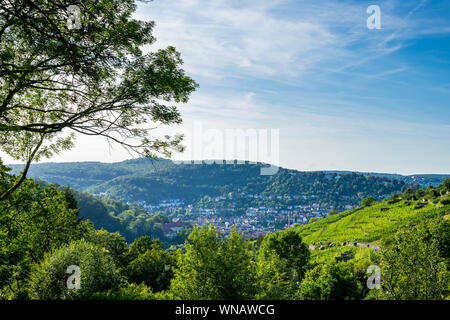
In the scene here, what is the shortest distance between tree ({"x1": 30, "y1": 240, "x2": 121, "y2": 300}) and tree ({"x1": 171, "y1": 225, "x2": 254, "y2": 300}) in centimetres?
289

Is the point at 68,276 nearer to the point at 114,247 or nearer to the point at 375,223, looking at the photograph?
the point at 114,247

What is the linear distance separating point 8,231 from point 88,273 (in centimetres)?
727

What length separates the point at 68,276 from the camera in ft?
33.6

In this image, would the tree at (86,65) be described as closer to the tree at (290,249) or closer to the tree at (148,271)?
the tree at (148,271)

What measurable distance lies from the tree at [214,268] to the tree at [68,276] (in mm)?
2893

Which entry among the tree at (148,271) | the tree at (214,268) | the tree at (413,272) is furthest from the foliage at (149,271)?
the tree at (413,272)

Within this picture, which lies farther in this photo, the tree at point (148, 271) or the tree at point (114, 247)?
the tree at point (114, 247)

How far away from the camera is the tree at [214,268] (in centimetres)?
948

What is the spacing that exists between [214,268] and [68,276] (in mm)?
5756

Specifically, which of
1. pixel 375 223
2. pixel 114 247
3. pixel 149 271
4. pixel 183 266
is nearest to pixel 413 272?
pixel 183 266

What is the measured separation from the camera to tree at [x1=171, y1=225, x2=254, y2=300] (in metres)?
9.48

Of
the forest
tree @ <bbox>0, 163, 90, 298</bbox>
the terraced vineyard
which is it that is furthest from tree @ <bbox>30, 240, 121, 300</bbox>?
the terraced vineyard

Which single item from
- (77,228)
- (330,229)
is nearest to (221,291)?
(77,228)
